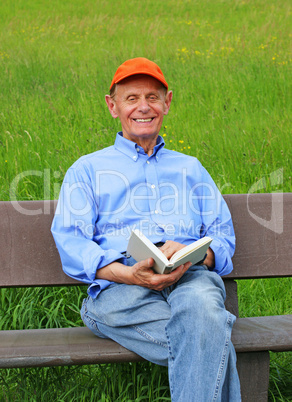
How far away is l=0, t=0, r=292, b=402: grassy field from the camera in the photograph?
2945 millimetres

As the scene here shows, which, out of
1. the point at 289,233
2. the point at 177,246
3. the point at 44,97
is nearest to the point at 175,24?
the point at 44,97

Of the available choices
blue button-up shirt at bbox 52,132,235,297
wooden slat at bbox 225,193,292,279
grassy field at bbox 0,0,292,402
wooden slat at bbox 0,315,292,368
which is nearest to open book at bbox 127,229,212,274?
→ blue button-up shirt at bbox 52,132,235,297

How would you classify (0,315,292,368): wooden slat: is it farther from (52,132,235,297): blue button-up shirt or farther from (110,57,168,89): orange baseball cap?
(110,57,168,89): orange baseball cap

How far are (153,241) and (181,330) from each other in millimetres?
601

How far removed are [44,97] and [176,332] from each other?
4364 mm

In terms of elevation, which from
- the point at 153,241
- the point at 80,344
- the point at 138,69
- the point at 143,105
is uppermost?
the point at 138,69

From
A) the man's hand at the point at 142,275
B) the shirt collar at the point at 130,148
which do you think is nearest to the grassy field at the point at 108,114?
the man's hand at the point at 142,275

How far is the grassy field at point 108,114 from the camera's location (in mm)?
2945

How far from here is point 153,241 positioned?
8.78 ft

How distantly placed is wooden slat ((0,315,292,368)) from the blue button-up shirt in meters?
0.24

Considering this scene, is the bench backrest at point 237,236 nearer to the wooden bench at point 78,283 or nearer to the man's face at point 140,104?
the wooden bench at point 78,283

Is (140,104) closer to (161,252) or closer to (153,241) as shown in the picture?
(153,241)

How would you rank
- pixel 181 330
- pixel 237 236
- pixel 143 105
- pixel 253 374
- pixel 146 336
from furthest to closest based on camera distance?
pixel 237 236 → pixel 143 105 → pixel 253 374 → pixel 146 336 → pixel 181 330

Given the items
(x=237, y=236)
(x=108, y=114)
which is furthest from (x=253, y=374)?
(x=108, y=114)
